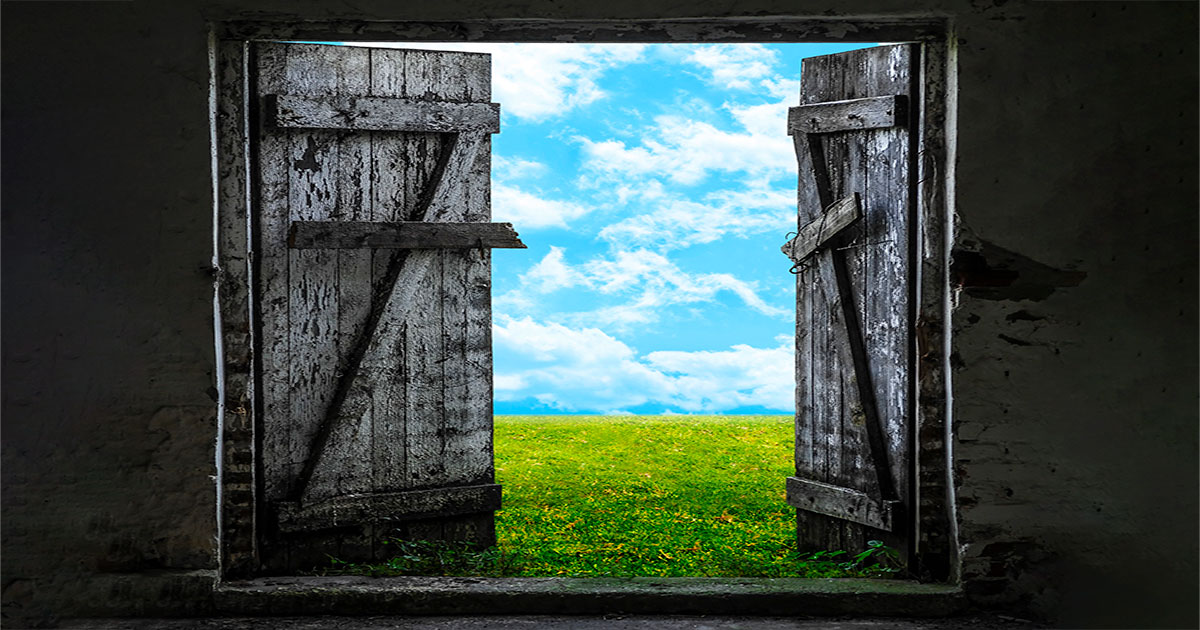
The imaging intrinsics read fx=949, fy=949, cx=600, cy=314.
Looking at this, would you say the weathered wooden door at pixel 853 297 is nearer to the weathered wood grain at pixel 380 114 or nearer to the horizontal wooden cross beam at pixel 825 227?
the horizontal wooden cross beam at pixel 825 227

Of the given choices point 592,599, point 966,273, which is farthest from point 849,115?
point 592,599

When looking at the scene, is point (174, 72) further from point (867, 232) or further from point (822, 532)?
point (822, 532)

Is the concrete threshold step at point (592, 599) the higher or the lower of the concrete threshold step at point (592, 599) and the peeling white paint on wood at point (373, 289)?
the lower

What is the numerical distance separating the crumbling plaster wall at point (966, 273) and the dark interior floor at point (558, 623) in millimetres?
107

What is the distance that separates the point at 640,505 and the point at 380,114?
9.00ft

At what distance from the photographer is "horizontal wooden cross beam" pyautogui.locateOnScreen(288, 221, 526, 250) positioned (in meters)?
3.84

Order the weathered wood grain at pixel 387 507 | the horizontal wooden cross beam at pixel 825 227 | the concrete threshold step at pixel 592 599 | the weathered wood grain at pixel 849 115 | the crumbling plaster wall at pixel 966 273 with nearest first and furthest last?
1. the crumbling plaster wall at pixel 966 273
2. the concrete threshold step at pixel 592 599
3. the weathered wood grain at pixel 849 115
4. the weathered wood grain at pixel 387 507
5. the horizontal wooden cross beam at pixel 825 227

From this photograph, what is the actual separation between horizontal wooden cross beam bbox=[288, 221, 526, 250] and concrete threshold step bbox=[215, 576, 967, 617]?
1348 millimetres

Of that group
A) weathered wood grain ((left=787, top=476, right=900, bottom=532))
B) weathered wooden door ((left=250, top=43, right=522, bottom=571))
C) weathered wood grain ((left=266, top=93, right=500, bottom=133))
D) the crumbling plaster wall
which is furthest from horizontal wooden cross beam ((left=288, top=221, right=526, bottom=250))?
weathered wood grain ((left=787, top=476, right=900, bottom=532))

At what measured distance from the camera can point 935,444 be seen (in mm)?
3533

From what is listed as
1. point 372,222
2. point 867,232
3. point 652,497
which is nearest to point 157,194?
point 372,222

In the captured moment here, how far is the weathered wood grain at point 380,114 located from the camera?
3822 mm

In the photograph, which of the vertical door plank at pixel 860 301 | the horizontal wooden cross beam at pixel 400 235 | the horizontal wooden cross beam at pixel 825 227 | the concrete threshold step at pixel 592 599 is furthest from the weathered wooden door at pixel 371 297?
the vertical door plank at pixel 860 301

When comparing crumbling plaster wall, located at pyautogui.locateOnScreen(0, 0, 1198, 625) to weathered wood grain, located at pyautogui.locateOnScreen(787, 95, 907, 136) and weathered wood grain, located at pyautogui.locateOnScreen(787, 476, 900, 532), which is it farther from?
weathered wood grain, located at pyautogui.locateOnScreen(787, 476, 900, 532)
